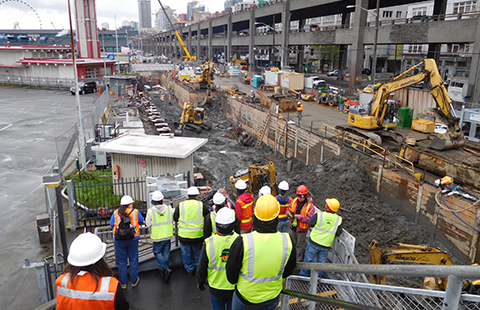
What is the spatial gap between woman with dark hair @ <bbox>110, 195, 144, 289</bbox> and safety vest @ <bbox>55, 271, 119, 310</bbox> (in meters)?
3.27

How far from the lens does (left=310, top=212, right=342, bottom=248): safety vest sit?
6957 mm

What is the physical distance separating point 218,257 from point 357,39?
125 ft

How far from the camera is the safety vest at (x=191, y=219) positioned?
22.6 feet

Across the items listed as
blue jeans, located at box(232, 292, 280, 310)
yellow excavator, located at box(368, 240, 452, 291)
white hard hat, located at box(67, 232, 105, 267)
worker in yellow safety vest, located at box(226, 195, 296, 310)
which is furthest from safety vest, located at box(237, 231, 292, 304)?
yellow excavator, located at box(368, 240, 452, 291)

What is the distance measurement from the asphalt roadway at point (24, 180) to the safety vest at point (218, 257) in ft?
15.6

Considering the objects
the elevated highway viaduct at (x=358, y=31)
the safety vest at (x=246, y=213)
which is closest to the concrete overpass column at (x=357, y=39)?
the elevated highway viaduct at (x=358, y=31)

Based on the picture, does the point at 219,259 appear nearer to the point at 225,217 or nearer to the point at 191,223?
the point at 225,217

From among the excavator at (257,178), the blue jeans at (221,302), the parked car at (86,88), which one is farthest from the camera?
the parked car at (86,88)

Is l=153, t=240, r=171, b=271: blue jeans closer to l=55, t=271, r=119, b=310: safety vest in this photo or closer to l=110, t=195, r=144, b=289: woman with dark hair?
l=110, t=195, r=144, b=289: woman with dark hair

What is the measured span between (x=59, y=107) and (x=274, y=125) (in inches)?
918

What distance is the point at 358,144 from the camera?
57.5ft

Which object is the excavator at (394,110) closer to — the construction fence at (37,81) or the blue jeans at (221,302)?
the blue jeans at (221,302)

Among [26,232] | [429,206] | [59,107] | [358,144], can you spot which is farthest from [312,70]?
[26,232]

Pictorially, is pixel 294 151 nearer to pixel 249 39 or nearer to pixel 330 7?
pixel 330 7
